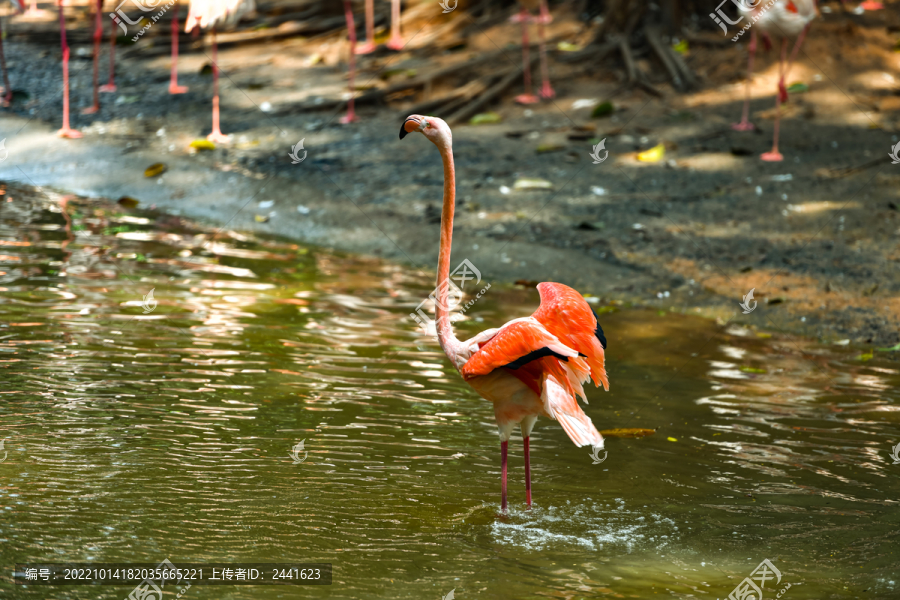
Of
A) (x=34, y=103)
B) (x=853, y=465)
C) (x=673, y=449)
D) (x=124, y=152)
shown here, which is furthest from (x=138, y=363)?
(x=34, y=103)

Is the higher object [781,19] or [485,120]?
[781,19]

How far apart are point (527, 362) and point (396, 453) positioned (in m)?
1.20

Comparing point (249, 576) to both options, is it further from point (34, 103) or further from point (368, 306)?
point (34, 103)

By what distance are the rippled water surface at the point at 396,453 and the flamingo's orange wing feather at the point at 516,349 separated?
0.76 m

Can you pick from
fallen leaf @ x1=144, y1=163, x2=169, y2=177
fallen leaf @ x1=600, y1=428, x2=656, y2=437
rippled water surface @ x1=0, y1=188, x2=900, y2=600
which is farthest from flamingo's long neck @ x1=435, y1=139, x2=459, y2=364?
fallen leaf @ x1=144, y1=163, x2=169, y2=177

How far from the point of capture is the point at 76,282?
23.4ft

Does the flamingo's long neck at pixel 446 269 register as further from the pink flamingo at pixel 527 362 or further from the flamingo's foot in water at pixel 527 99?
the flamingo's foot in water at pixel 527 99

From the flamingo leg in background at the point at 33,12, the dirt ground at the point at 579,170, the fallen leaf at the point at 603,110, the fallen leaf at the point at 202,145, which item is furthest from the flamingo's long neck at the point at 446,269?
the flamingo leg in background at the point at 33,12

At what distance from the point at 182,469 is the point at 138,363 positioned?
160 centimetres

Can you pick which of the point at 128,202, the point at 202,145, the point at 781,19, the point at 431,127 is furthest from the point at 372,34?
the point at 431,127

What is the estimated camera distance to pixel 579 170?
10125mm

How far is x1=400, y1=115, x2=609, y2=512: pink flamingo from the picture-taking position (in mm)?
3730

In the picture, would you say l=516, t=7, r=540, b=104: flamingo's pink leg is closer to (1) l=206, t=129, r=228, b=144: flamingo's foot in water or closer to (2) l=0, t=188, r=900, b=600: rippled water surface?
(1) l=206, t=129, r=228, b=144: flamingo's foot in water

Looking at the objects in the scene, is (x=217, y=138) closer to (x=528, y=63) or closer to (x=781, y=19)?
(x=528, y=63)
